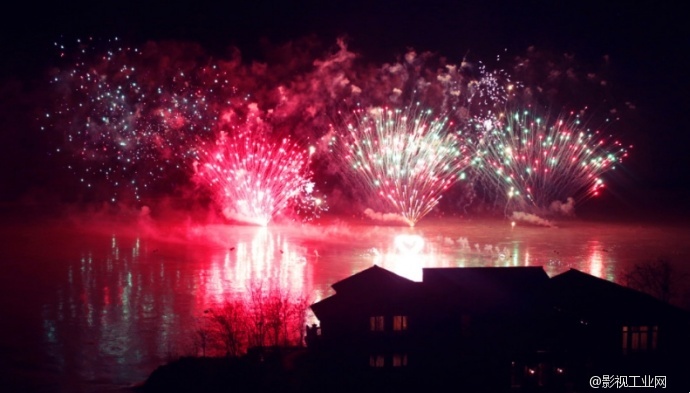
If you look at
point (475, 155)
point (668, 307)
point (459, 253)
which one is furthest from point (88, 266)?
point (668, 307)

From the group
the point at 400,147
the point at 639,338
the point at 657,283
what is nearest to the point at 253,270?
the point at 400,147

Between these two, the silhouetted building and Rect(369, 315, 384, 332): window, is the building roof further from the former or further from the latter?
Rect(369, 315, 384, 332): window

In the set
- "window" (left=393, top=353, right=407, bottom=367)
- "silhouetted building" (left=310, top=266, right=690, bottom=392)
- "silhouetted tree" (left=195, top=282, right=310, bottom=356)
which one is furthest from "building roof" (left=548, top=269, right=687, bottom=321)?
"silhouetted tree" (left=195, top=282, right=310, bottom=356)

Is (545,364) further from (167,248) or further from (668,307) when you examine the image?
(167,248)

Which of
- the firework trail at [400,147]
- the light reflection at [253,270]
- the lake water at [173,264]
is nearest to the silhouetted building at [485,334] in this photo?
the lake water at [173,264]

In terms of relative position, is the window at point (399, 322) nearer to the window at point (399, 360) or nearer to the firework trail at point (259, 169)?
the window at point (399, 360)

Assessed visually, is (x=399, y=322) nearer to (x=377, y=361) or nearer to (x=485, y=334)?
(x=377, y=361)

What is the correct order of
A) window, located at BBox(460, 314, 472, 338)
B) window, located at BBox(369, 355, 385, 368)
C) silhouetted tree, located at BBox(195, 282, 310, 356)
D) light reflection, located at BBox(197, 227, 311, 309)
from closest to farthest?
window, located at BBox(369, 355, 385, 368) → window, located at BBox(460, 314, 472, 338) → silhouetted tree, located at BBox(195, 282, 310, 356) → light reflection, located at BBox(197, 227, 311, 309)
